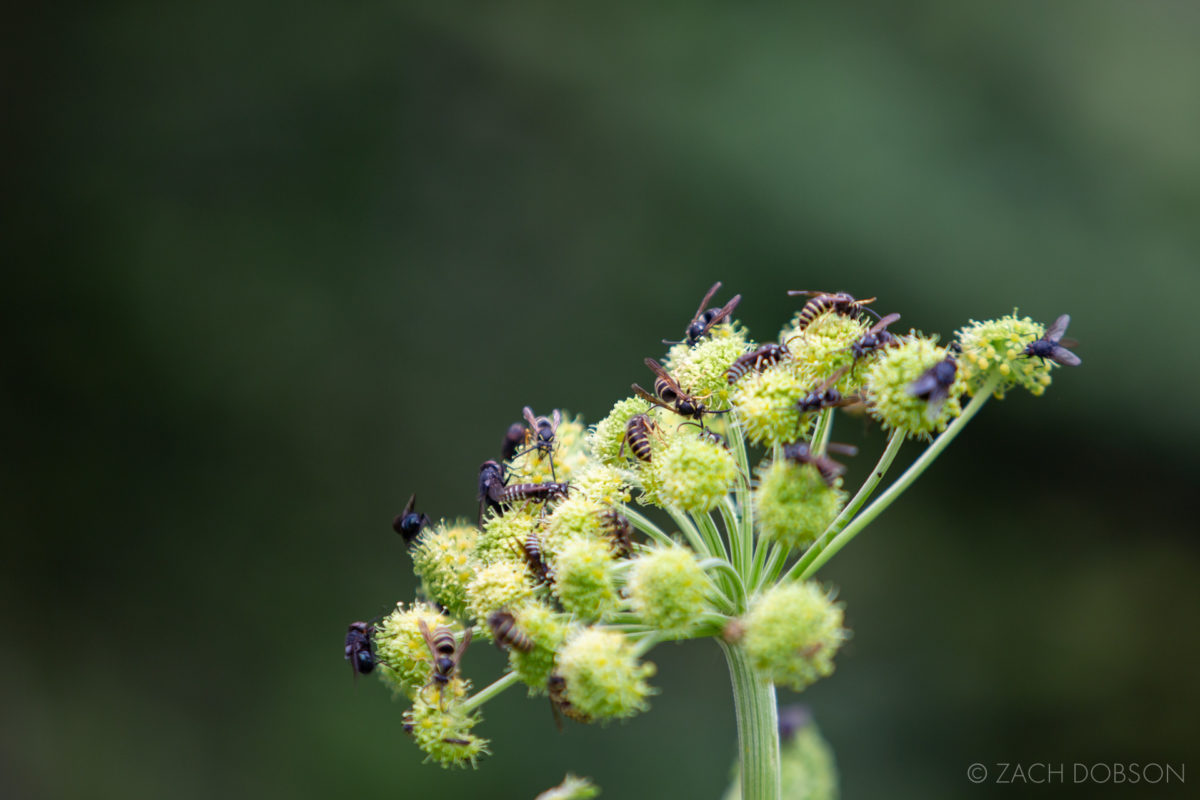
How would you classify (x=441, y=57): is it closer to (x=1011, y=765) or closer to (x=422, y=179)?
(x=422, y=179)

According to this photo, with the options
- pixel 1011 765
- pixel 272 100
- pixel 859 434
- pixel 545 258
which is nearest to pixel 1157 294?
pixel 859 434

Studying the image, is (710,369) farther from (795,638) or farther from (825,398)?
(795,638)

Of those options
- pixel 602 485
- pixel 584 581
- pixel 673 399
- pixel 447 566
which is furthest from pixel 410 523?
pixel 673 399

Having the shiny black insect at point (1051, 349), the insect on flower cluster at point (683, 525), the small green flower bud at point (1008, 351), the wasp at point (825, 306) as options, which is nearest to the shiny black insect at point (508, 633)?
the insect on flower cluster at point (683, 525)

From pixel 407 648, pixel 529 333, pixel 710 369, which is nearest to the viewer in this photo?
pixel 407 648

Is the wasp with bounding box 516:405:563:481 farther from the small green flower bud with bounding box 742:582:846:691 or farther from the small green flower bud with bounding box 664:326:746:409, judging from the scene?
the small green flower bud with bounding box 742:582:846:691

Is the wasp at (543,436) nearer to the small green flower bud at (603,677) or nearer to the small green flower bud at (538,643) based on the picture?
the small green flower bud at (538,643)
